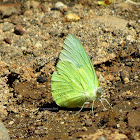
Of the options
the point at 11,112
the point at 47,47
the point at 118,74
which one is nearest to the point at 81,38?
the point at 47,47

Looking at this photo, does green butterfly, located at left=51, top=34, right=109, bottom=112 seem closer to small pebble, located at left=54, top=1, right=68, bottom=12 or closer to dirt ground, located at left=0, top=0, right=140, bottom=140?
dirt ground, located at left=0, top=0, right=140, bottom=140

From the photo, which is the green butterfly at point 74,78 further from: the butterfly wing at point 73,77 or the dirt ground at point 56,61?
the dirt ground at point 56,61

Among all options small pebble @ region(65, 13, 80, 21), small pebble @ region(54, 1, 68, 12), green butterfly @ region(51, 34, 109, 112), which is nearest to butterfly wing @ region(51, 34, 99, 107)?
green butterfly @ region(51, 34, 109, 112)

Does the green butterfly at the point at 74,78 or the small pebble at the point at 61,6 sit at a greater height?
the small pebble at the point at 61,6

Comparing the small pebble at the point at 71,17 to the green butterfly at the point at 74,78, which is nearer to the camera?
the green butterfly at the point at 74,78

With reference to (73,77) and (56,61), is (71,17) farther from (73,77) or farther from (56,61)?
(73,77)

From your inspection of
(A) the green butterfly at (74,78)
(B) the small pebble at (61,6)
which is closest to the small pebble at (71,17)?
(B) the small pebble at (61,6)

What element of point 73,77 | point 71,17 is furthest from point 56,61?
point 71,17
